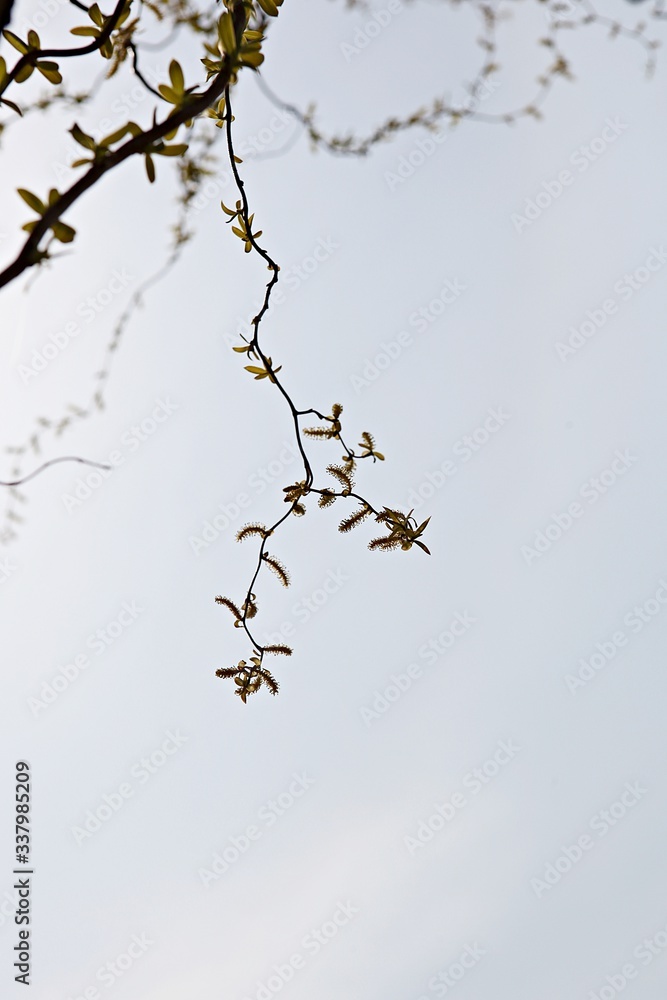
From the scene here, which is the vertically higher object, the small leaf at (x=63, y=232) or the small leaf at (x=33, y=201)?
the small leaf at (x=33, y=201)

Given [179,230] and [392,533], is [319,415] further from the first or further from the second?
[179,230]

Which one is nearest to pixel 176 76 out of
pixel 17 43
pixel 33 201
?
pixel 33 201

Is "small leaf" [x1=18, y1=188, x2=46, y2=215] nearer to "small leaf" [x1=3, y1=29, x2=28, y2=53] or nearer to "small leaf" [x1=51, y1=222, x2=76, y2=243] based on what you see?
"small leaf" [x1=51, y1=222, x2=76, y2=243]

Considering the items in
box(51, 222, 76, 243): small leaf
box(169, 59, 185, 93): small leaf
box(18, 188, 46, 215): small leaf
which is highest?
box(169, 59, 185, 93): small leaf

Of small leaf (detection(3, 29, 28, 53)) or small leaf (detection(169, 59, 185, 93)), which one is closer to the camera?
small leaf (detection(169, 59, 185, 93))

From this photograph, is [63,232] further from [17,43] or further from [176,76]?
[17,43]

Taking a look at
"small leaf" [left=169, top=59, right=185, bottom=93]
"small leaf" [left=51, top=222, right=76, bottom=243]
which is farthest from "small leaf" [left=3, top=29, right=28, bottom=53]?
"small leaf" [left=51, top=222, right=76, bottom=243]

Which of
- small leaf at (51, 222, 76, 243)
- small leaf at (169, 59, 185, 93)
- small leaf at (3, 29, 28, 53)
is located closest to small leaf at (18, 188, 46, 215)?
small leaf at (51, 222, 76, 243)

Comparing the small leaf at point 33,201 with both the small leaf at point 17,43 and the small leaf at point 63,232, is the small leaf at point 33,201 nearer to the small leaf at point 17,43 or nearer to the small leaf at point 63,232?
the small leaf at point 63,232

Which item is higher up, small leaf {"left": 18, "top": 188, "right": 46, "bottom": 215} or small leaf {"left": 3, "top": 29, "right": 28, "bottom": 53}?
small leaf {"left": 3, "top": 29, "right": 28, "bottom": 53}

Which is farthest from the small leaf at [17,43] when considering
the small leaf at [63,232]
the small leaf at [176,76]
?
the small leaf at [63,232]

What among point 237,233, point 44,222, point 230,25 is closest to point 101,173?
point 44,222

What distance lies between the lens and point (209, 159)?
3090 millimetres

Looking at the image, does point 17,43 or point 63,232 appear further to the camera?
point 17,43
